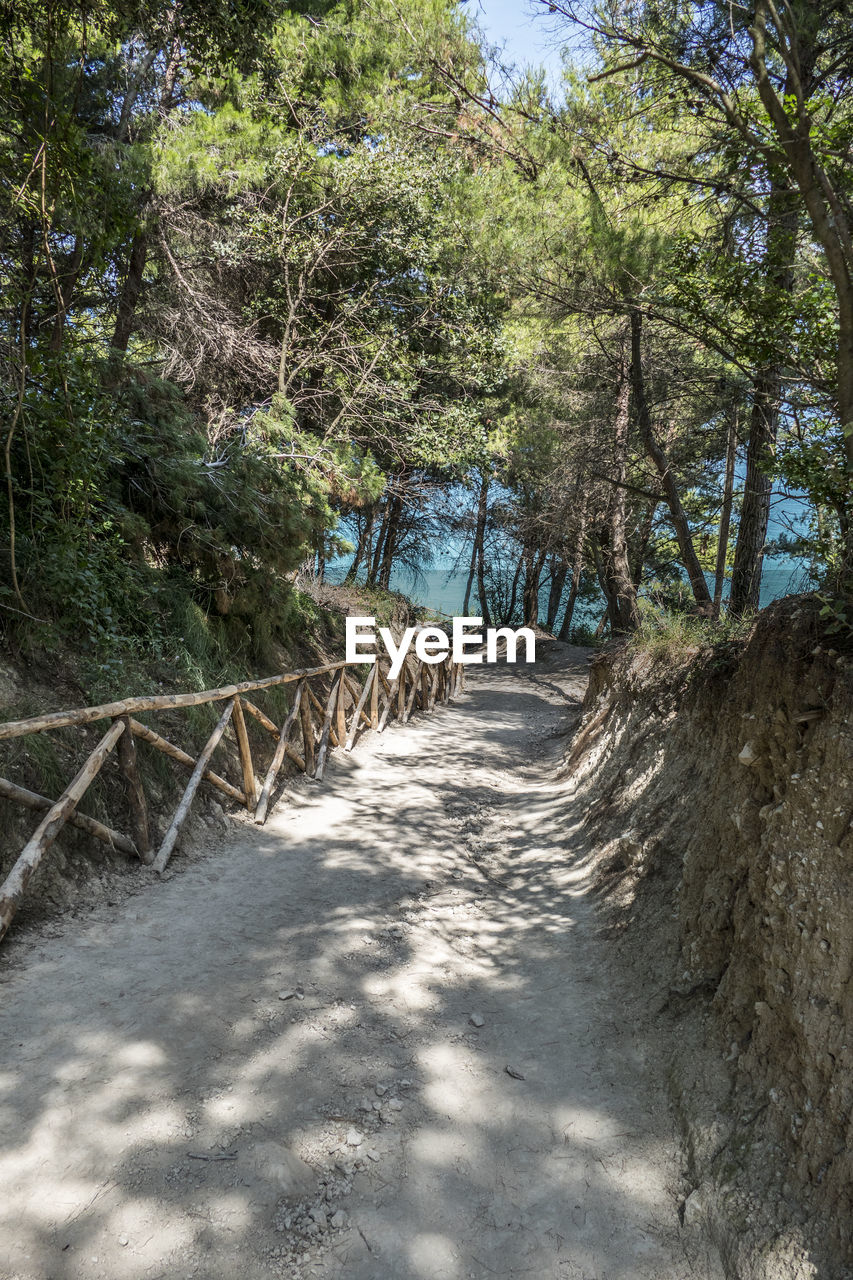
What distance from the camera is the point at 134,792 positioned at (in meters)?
4.18

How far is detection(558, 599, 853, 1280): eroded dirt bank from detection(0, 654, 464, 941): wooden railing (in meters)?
2.93

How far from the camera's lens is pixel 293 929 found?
3.87m

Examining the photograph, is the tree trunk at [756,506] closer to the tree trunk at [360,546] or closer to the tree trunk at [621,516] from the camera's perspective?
the tree trunk at [621,516]

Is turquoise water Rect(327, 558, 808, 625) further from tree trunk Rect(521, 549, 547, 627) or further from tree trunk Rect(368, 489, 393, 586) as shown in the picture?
tree trunk Rect(521, 549, 547, 627)

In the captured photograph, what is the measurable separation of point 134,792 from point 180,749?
2.23 ft

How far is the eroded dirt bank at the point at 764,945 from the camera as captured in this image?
201 centimetres

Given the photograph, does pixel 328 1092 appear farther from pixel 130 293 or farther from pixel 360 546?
pixel 360 546

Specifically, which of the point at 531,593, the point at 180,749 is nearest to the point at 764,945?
the point at 180,749

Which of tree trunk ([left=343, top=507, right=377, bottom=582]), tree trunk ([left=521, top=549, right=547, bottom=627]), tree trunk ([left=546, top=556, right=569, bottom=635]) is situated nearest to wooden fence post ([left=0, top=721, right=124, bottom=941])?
tree trunk ([left=343, top=507, right=377, bottom=582])

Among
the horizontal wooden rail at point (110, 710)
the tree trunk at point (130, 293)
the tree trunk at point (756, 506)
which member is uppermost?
the tree trunk at point (130, 293)

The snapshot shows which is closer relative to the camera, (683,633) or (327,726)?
(683,633)

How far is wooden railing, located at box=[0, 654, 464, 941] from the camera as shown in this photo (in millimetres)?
3361

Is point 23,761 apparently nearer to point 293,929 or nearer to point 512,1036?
point 293,929

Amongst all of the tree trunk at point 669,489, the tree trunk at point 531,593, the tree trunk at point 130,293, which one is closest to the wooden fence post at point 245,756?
the tree trunk at point 669,489
